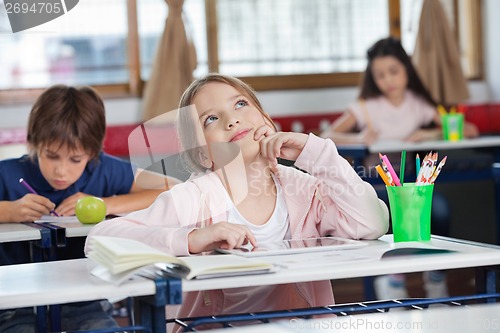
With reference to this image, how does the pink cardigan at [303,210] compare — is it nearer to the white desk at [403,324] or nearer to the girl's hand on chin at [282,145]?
the girl's hand on chin at [282,145]

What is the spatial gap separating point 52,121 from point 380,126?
2559 millimetres

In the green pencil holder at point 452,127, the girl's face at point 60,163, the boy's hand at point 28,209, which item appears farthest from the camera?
the green pencil holder at point 452,127

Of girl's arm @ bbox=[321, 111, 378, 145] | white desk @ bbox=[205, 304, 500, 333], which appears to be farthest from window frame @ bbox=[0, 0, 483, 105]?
white desk @ bbox=[205, 304, 500, 333]

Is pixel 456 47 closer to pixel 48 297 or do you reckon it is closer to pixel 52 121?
pixel 52 121

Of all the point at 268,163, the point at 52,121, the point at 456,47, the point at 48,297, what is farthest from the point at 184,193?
the point at 456,47

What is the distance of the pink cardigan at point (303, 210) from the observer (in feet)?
5.31

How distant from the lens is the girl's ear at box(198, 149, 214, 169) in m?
1.78

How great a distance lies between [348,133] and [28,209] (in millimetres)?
2662

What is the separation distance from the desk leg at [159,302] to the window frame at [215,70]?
3.57 meters

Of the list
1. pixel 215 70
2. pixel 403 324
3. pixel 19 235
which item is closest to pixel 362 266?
pixel 403 324

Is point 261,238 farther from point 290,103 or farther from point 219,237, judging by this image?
point 290,103

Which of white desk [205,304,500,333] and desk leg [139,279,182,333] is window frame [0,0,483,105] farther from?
white desk [205,304,500,333]

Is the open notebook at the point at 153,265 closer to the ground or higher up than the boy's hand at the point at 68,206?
higher up

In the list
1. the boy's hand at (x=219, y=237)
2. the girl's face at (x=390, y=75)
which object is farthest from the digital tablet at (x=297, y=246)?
Result: the girl's face at (x=390, y=75)
